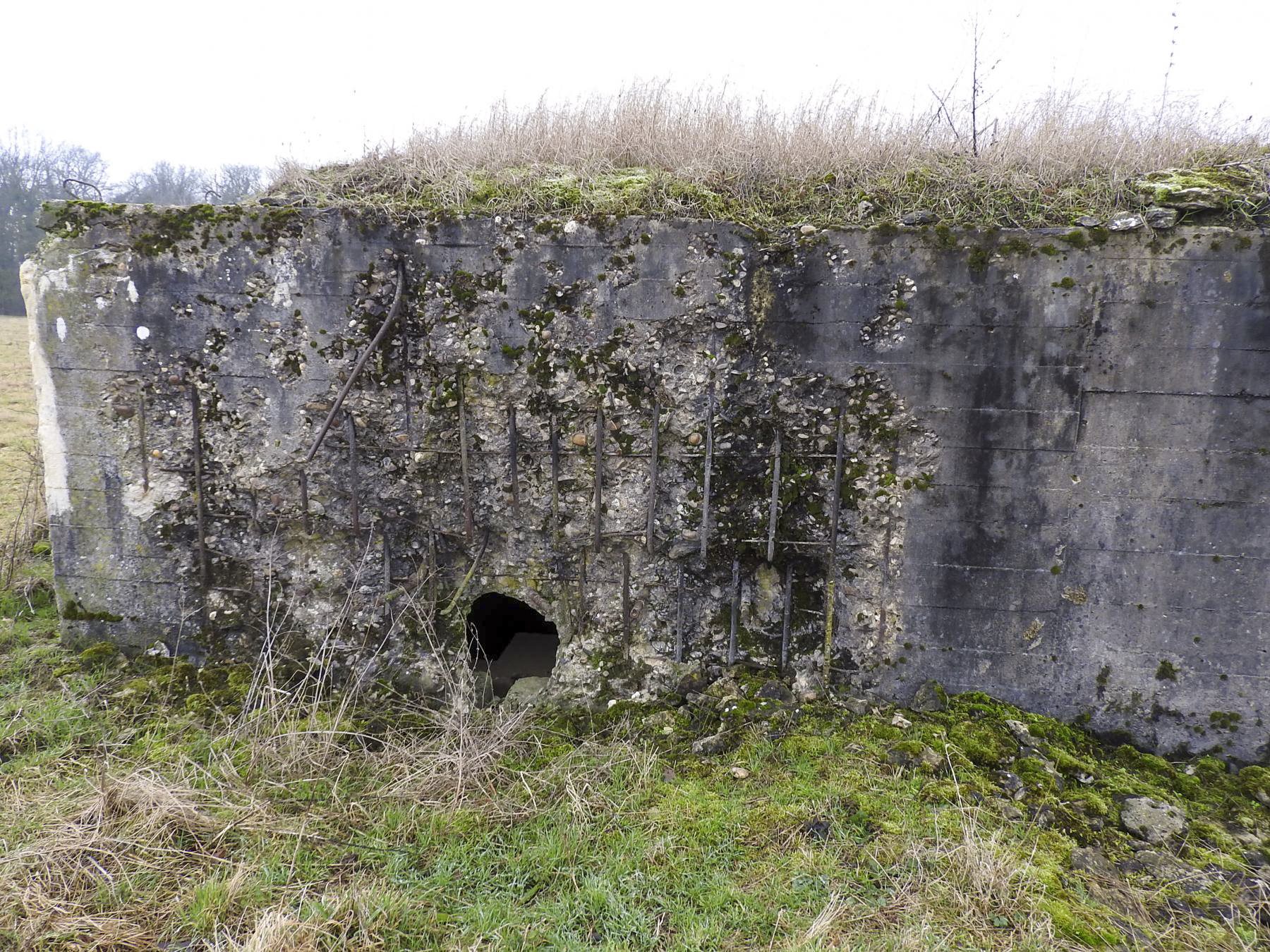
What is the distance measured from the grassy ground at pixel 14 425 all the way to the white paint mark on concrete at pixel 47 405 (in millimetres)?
2902

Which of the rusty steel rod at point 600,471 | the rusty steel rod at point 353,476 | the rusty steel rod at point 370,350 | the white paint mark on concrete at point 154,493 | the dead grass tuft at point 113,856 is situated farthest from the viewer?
the white paint mark on concrete at point 154,493

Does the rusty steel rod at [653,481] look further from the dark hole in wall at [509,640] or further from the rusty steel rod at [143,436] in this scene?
the rusty steel rod at [143,436]

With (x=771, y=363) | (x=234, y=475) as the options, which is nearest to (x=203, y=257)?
(x=234, y=475)

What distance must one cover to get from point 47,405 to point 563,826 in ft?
13.6

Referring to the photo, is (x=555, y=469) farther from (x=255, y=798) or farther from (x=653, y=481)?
(x=255, y=798)

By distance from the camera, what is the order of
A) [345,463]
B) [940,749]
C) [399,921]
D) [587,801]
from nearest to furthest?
[399,921]
[587,801]
[940,749]
[345,463]

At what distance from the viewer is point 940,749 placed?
12.3 ft

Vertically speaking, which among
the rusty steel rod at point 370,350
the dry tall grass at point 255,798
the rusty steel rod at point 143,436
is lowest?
the dry tall grass at point 255,798

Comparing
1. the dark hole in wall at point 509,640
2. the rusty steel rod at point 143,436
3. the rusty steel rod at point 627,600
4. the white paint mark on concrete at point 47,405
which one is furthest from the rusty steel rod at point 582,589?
the white paint mark on concrete at point 47,405

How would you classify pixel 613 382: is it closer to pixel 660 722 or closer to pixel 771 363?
pixel 771 363

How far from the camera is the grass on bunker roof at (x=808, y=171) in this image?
3918 mm

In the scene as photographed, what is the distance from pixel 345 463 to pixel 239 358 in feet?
2.96

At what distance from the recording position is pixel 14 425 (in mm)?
10844

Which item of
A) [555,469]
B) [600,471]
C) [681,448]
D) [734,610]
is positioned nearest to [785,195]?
[681,448]
